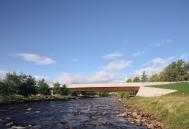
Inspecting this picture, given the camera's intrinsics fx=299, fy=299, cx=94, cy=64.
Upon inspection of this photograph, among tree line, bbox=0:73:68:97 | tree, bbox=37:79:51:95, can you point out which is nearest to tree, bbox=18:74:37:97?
tree line, bbox=0:73:68:97

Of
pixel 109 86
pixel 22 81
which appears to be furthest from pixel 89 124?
pixel 109 86

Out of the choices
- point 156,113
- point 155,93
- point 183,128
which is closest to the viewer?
point 183,128

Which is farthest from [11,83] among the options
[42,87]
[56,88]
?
[56,88]

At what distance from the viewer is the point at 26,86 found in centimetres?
11838

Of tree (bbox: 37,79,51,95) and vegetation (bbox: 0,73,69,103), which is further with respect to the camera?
tree (bbox: 37,79,51,95)

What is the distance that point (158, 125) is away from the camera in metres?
41.0

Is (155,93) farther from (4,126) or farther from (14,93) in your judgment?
(4,126)

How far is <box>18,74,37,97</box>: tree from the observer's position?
115 meters

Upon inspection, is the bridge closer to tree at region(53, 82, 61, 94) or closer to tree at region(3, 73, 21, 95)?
tree at region(53, 82, 61, 94)

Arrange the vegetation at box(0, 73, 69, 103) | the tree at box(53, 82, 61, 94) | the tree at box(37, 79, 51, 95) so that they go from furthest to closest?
the tree at box(53, 82, 61, 94), the tree at box(37, 79, 51, 95), the vegetation at box(0, 73, 69, 103)

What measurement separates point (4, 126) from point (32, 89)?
83.7 metres

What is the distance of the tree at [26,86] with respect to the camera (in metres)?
115

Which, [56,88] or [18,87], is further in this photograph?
[56,88]

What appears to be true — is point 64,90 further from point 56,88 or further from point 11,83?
point 11,83
